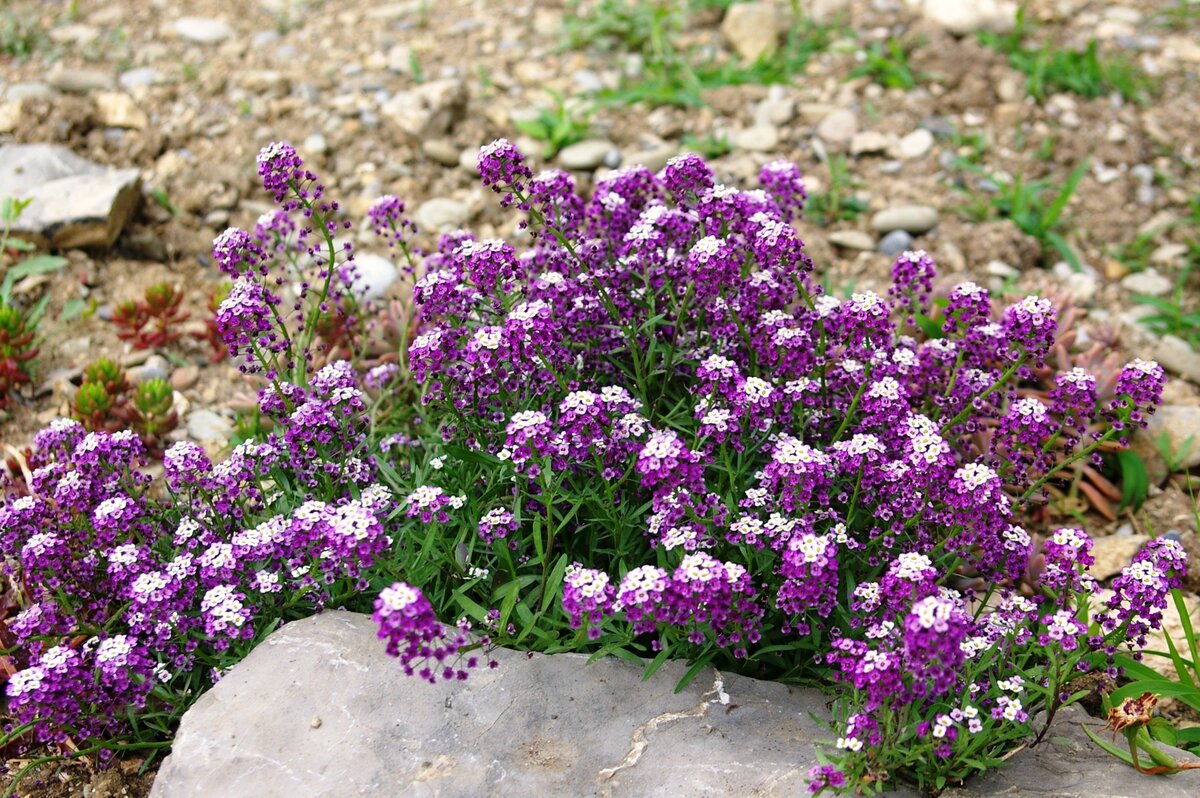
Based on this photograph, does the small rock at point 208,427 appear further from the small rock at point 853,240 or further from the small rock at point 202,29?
the small rock at point 202,29

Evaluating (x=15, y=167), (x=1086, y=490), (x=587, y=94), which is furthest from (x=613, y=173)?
(x=15, y=167)

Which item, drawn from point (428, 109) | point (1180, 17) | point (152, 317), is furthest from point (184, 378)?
point (1180, 17)

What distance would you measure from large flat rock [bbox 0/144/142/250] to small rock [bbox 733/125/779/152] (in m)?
3.67

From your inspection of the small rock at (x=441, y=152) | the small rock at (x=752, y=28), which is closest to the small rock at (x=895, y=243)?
the small rock at (x=752, y=28)

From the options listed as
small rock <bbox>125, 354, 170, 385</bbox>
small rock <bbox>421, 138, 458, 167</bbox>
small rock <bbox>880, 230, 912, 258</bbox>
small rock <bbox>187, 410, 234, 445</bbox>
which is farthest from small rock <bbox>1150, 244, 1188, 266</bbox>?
small rock <bbox>125, 354, 170, 385</bbox>

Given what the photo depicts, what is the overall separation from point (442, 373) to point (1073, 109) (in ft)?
17.6

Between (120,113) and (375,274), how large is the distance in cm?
256

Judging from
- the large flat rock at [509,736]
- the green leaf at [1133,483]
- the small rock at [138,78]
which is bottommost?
the green leaf at [1133,483]

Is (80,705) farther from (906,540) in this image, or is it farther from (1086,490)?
(1086,490)

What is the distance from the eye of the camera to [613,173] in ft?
15.2

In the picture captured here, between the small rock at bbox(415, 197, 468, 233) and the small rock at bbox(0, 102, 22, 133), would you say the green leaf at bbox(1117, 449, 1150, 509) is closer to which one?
the small rock at bbox(415, 197, 468, 233)

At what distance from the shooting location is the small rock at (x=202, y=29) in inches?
332

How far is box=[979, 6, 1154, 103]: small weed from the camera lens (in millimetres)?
7469

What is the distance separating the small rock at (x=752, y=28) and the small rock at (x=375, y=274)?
3.17 meters
